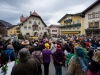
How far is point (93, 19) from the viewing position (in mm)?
29906

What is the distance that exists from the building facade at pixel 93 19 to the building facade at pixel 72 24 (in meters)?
2.52

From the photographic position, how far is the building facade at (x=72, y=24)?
35.2m

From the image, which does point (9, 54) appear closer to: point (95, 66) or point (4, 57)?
point (4, 57)

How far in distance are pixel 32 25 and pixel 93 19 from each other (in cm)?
2701

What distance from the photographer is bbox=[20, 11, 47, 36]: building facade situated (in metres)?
46.7

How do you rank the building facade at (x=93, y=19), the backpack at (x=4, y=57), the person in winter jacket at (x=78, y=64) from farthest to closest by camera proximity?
the building facade at (x=93, y=19) → the backpack at (x=4, y=57) → the person in winter jacket at (x=78, y=64)

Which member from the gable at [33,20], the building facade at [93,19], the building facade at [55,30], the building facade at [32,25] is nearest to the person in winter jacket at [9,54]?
the building facade at [93,19]

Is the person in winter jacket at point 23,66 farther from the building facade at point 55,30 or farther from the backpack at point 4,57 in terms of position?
the building facade at point 55,30

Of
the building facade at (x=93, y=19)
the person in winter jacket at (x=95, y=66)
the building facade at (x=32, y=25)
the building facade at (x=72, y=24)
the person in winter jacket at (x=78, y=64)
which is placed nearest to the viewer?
the person in winter jacket at (x=95, y=66)

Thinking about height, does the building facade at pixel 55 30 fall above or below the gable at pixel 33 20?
below

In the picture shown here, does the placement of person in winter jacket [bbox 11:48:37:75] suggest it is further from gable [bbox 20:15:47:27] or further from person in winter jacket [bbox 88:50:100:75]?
gable [bbox 20:15:47:27]

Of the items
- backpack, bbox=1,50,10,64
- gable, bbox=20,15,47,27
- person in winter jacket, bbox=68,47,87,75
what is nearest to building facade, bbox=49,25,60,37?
gable, bbox=20,15,47,27

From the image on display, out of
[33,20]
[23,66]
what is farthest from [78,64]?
[33,20]

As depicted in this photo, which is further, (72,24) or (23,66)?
(72,24)
